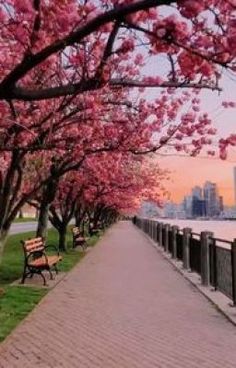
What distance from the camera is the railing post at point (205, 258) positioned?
640 inches

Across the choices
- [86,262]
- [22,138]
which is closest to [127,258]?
[86,262]

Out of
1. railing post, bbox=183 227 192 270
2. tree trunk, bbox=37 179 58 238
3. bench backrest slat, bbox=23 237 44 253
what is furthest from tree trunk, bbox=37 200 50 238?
railing post, bbox=183 227 192 270

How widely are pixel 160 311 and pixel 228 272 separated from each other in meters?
1.98

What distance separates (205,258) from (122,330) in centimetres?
657

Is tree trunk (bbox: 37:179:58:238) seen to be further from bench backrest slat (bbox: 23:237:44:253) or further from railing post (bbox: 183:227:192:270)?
railing post (bbox: 183:227:192:270)

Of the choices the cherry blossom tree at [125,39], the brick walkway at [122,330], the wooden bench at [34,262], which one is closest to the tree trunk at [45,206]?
the wooden bench at [34,262]

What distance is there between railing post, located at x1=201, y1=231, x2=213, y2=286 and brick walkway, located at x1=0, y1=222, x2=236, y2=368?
0.50 metres

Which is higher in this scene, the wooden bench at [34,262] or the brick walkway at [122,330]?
the wooden bench at [34,262]

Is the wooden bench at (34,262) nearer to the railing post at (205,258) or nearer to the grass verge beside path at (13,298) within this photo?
the grass verge beside path at (13,298)

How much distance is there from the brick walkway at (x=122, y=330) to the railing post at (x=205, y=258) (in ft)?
1.63

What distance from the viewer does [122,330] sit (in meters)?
10.2

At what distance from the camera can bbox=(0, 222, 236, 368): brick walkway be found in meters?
8.09

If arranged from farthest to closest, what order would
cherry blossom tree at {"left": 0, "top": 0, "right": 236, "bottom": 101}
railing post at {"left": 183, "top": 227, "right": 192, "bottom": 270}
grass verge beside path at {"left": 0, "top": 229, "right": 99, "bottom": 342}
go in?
railing post at {"left": 183, "top": 227, "right": 192, "bottom": 270}
grass verge beside path at {"left": 0, "top": 229, "right": 99, "bottom": 342}
cherry blossom tree at {"left": 0, "top": 0, "right": 236, "bottom": 101}

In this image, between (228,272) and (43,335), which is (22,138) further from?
(228,272)
